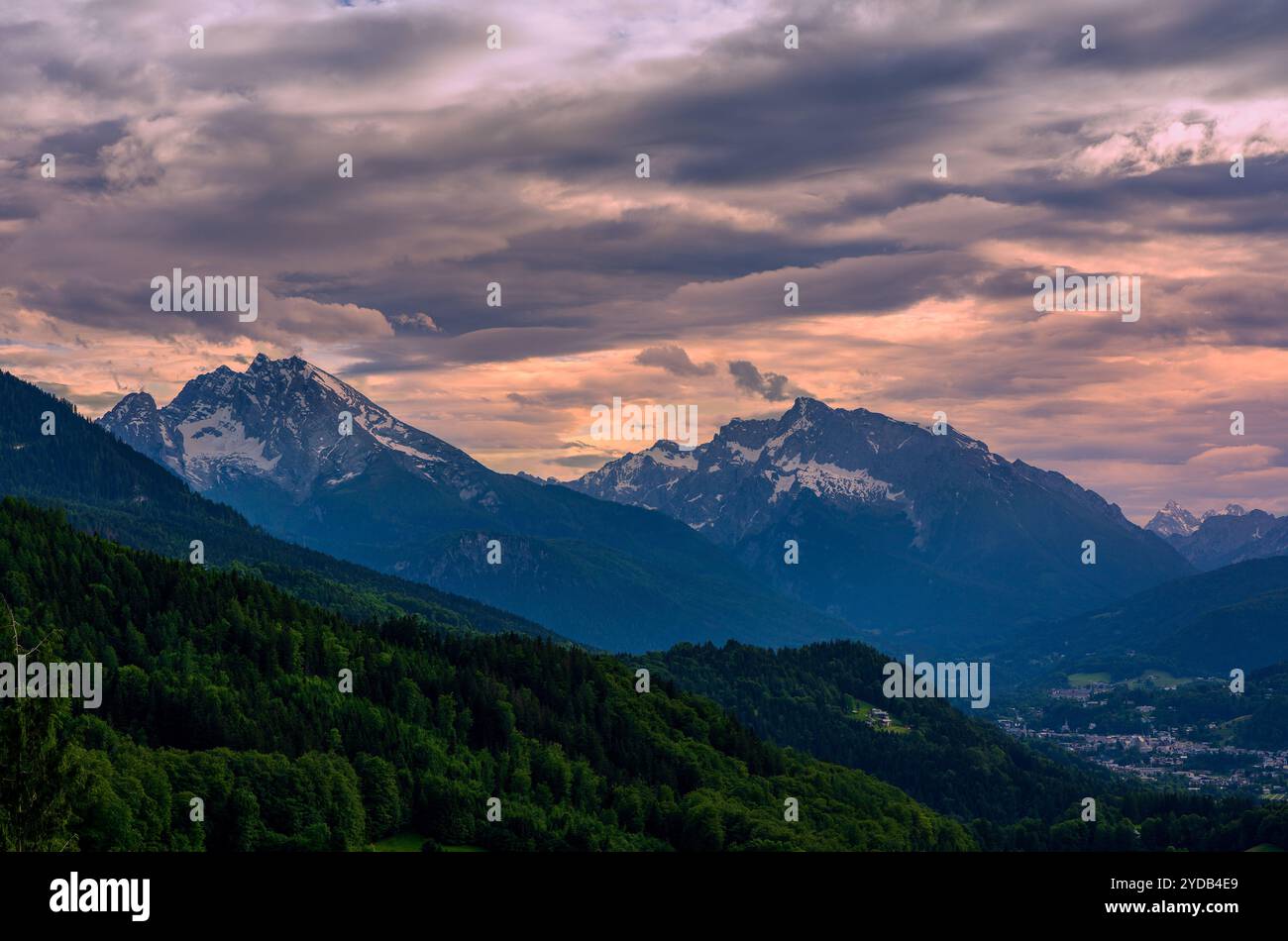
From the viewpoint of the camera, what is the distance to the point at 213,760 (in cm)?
18262
